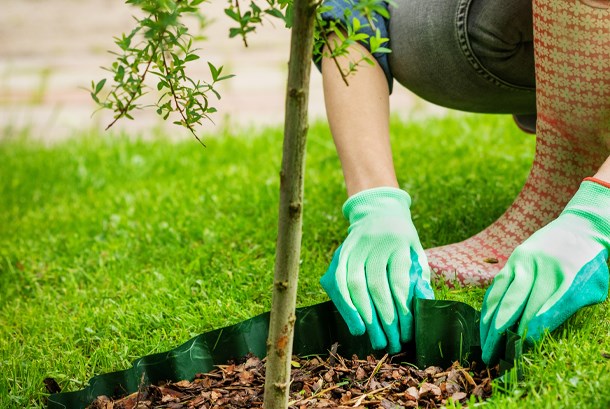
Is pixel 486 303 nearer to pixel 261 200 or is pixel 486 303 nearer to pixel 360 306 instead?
pixel 360 306

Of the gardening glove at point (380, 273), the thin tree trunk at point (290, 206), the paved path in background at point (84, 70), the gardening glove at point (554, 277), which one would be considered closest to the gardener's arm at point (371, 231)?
the gardening glove at point (380, 273)

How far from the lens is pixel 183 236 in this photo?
2369mm

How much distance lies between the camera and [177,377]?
1.48 metres

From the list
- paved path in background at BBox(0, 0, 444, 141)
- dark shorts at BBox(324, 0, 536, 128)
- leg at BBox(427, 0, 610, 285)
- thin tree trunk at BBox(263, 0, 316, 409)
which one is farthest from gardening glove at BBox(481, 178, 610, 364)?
paved path in background at BBox(0, 0, 444, 141)

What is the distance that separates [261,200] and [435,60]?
0.85 metres

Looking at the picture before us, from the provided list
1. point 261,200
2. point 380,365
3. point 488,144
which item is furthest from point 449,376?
point 488,144

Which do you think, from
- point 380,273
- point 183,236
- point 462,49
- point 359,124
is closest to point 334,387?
point 380,273

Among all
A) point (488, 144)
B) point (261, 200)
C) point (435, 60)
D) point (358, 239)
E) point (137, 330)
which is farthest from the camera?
point (488, 144)

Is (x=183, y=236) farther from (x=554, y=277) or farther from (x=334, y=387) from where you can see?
(x=554, y=277)

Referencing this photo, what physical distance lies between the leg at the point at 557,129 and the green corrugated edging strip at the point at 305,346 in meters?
0.32

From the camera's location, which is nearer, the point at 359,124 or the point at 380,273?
the point at 380,273

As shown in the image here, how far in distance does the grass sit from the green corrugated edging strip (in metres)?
0.14

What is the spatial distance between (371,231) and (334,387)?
1.18 feet

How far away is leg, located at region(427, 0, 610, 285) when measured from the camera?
5.06 feet
